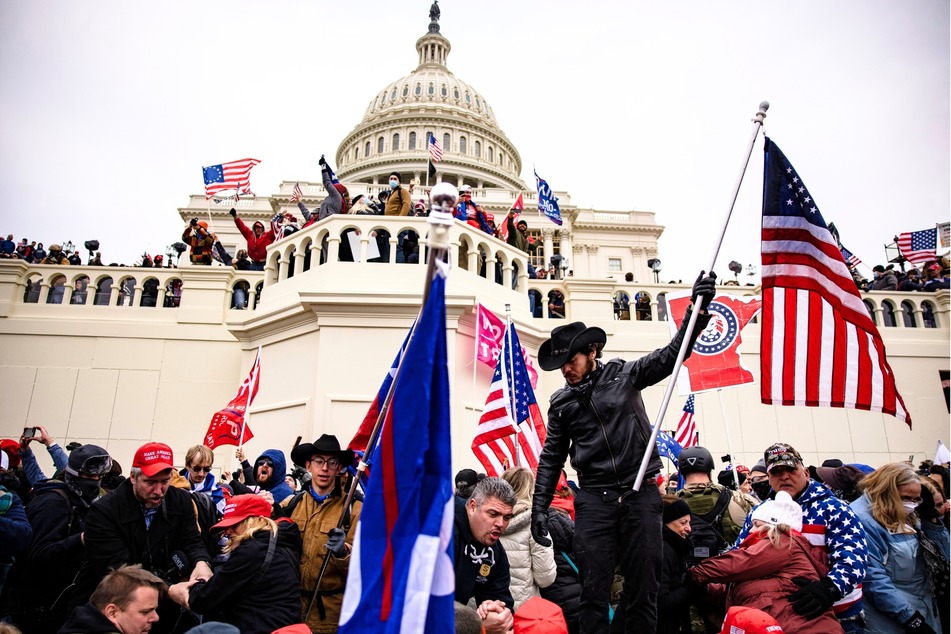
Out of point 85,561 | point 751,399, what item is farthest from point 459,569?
point 751,399

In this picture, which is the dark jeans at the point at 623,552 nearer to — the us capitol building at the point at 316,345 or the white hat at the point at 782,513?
the white hat at the point at 782,513

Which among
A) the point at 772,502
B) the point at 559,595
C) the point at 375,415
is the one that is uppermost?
the point at 375,415

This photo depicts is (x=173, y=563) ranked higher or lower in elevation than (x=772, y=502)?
lower

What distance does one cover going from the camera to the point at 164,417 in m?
12.6

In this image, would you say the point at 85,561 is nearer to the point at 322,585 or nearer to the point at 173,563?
the point at 173,563

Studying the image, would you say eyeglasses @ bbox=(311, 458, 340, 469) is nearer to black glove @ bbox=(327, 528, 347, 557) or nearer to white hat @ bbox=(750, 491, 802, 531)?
black glove @ bbox=(327, 528, 347, 557)

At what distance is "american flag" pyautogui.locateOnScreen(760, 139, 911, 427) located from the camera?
15.4 ft

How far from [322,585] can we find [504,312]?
801cm

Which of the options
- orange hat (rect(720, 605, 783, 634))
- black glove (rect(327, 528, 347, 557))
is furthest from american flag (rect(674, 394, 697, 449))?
black glove (rect(327, 528, 347, 557))

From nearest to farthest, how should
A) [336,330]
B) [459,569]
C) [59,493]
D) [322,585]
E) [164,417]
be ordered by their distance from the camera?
[459,569]
[322,585]
[59,493]
[336,330]
[164,417]

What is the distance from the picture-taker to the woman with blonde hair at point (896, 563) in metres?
4.14

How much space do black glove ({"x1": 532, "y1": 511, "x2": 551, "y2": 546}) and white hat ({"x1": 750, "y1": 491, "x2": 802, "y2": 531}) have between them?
1252 mm

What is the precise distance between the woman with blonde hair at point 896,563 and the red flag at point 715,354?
538cm

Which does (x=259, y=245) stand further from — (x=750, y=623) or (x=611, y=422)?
(x=750, y=623)
